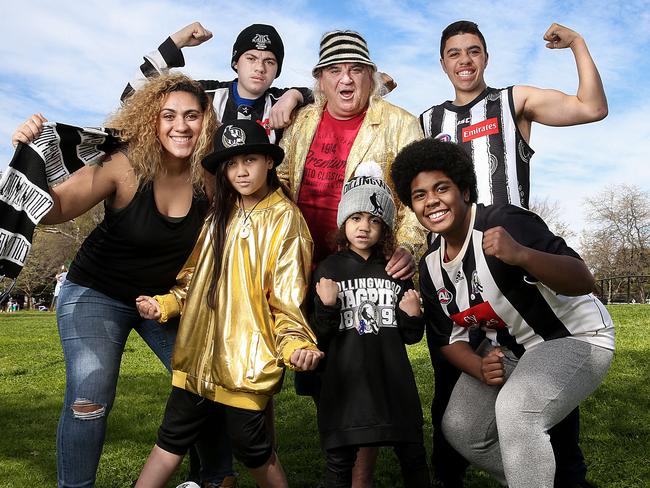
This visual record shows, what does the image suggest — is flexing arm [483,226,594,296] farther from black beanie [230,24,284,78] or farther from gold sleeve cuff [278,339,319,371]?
black beanie [230,24,284,78]

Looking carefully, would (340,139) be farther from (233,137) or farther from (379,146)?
(233,137)

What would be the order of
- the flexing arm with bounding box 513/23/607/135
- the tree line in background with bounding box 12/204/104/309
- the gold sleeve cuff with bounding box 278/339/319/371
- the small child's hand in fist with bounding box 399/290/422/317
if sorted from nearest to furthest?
the gold sleeve cuff with bounding box 278/339/319/371, the small child's hand in fist with bounding box 399/290/422/317, the flexing arm with bounding box 513/23/607/135, the tree line in background with bounding box 12/204/104/309

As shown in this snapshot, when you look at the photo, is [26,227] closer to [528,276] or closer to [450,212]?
[450,212]

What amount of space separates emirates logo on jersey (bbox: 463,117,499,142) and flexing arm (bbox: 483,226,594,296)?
1239mm

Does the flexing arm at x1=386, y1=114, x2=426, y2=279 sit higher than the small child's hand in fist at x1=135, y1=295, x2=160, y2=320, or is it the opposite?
the flexing arm at x1=386, y1=114, x2=426, y2=279

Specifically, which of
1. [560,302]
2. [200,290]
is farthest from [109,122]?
[560,302]

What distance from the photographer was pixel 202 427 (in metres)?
3.95

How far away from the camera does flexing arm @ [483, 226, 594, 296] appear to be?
3.00 m

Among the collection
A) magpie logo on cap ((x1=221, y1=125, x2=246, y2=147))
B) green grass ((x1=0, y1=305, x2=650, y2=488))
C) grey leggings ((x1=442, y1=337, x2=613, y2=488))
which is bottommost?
green grass ((x1=0, y1=305, x2=650, y2=488))

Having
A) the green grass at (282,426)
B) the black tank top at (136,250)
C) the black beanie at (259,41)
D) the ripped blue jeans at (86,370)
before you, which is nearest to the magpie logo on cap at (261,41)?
the black beanie at (259,41)

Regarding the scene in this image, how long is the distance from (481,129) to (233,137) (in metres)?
1.59

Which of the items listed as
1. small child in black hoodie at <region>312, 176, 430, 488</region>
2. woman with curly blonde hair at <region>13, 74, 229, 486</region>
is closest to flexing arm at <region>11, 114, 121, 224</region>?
woman with curly blonde hair at <region>13, 74, 229, 486</region>

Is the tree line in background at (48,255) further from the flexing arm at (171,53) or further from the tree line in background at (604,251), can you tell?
the flexing arm at (171,53)

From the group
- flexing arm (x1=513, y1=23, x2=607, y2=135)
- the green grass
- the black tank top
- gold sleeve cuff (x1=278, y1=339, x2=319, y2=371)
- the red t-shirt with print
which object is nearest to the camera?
gold sleeve cuff (x1=278, y1=339, x2=319, y2=371)
